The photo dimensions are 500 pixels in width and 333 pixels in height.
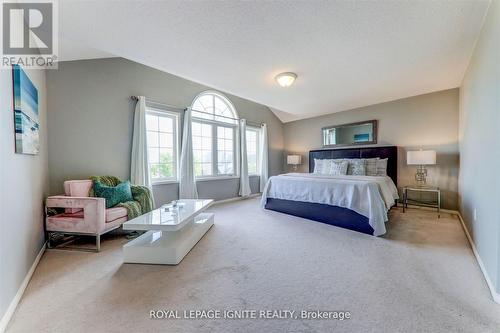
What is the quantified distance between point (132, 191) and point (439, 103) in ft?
19.0

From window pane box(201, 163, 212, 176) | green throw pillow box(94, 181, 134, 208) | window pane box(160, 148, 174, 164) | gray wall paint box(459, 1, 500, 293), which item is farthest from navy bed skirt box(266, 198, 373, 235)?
green throw pillow box(94, 181, 134, 208)

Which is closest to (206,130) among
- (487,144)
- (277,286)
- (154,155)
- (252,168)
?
(154,155)

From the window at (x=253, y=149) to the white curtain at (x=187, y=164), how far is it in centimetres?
205

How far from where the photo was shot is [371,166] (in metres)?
4.64

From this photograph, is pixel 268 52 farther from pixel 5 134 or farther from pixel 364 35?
pixel 5 134

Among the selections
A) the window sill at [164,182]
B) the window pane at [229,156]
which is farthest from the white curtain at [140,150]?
the window pane at [229,156]

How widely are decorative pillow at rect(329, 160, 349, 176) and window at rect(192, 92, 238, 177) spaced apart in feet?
8.07

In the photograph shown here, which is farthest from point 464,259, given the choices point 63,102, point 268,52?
point 63,102

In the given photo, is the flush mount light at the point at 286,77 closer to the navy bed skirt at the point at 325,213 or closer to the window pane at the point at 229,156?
the navy bed skirt at the point at 325,213

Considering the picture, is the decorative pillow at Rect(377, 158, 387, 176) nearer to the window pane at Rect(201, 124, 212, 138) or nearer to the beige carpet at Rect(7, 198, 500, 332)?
the beige carpet at Rect(7, 198, 500, 332)

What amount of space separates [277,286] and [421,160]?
369 cm

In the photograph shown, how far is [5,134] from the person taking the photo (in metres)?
1.55

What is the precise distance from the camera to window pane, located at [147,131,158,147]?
4102 millimetres
